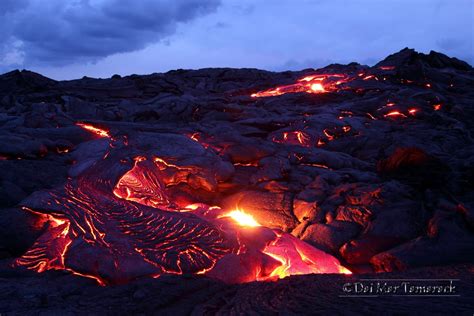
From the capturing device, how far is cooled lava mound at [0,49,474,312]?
14.9 feet

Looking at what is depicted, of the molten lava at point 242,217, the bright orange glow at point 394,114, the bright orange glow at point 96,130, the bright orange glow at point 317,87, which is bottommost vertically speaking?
the molten lava at point 242,217

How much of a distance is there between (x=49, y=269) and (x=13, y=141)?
3858 mm

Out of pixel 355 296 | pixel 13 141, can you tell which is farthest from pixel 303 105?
pixel 355 296

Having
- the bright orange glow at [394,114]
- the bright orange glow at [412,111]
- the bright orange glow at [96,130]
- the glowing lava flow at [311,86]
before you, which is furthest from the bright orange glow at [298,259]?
the glowing lava flow at [311,86]

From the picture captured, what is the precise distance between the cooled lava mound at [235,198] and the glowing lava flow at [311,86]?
713 cm

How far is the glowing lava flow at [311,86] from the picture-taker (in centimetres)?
1922

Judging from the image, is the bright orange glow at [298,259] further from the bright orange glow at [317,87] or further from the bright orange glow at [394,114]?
the bright orange glow at [317,87]

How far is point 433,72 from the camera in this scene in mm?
18859

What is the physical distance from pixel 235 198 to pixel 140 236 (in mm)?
2701

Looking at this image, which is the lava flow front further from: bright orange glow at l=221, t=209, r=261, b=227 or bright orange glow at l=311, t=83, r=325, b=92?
bright orange glow at l=311, t=83, r=325, b=92

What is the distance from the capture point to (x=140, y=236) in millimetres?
4699

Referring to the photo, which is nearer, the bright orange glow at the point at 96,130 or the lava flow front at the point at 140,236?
A: the lava flow front at the point at 140,236

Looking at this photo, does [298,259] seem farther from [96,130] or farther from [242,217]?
[96,130]

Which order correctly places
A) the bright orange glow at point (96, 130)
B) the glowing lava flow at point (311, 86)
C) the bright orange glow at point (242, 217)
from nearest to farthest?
the bright orange glow at point (242, 217), the bright orange glow at point (96, 130), the glowing lava flow at point (311, 86)
